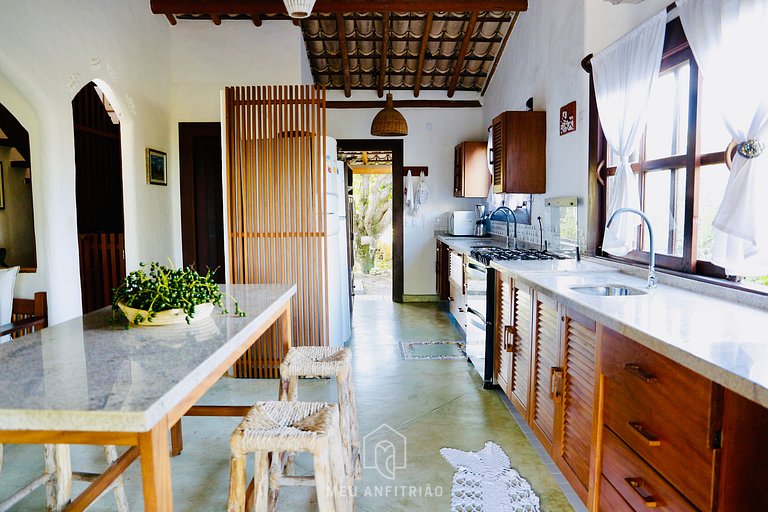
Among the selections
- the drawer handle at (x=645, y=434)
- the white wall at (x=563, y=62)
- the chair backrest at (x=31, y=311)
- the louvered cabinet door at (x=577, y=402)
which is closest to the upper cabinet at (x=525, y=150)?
the white wall at (x=563, y=62)

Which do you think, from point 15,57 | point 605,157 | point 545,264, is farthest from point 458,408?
point 15,57

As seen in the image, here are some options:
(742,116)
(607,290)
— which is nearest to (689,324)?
(742,116)

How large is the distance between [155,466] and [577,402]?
5.76 feet

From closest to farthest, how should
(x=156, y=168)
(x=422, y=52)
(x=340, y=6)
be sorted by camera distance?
(x=340, y=6), (x=156, y=168), (x=422, y=52)

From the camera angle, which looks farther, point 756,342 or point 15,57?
point 15,57

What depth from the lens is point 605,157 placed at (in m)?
3.50

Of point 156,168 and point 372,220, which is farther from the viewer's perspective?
point 372,220

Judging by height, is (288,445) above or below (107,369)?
below

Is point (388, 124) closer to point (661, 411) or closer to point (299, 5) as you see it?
point (299, 5)

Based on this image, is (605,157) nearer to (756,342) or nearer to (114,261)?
(756,342)

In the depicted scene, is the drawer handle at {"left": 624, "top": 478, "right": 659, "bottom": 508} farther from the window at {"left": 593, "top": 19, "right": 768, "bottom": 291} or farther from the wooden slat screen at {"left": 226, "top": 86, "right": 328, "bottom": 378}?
the wooden slat screen at {"left": 226, "top": 86, "right": 328, "bottom": 378}

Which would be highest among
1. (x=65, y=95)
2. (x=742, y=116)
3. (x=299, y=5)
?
(x=299, y=5)

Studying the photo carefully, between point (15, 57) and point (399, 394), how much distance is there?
3.41 metres

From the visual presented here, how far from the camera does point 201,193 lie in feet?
18.9
